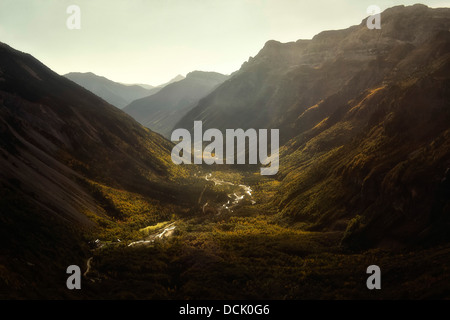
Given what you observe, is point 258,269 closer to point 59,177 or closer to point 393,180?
point 393,180

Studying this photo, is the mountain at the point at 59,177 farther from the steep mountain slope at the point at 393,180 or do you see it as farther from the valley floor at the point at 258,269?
the steep mountain slope at the point at 393,180

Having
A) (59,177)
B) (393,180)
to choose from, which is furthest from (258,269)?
(59,177)

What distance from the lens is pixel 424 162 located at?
43562 mm

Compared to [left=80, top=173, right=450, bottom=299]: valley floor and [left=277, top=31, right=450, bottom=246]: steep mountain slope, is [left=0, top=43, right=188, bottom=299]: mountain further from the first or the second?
[left=277, top=31, right=450, bottom=246]: steep mountain slope

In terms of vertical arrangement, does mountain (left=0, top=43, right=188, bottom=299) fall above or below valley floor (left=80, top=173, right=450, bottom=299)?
above

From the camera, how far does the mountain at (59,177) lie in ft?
113

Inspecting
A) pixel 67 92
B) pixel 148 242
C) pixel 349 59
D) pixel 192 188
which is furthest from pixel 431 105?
pixel 349 59

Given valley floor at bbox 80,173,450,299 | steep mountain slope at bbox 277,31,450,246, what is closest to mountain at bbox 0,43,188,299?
valley floor at bbox 80,173,450,299

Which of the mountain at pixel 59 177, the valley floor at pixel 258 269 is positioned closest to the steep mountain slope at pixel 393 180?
the valley floor at pixel 258 269

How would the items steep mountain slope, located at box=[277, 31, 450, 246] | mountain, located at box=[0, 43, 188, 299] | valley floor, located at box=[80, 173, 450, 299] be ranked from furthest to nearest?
steep mountain slope, located at box=[277, 31, 450, 246] < mountain, located at box=[0, 43, 188, 299] < valley floor, located at box=[80, 173, 450, 299]

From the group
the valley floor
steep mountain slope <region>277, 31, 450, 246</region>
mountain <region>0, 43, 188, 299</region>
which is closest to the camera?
the valley floor

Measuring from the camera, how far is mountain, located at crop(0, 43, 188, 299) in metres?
34.5

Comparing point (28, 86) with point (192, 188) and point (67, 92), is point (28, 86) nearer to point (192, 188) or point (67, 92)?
point (67, 92)
